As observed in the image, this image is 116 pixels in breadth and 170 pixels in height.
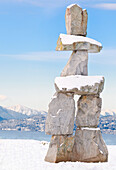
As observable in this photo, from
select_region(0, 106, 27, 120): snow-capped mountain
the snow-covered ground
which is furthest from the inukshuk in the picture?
select_region(0, 106, 27, 120): snow-capped mountain

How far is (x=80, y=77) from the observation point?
484 inches

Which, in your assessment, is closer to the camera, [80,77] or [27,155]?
[80,77]

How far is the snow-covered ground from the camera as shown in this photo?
1144 cm

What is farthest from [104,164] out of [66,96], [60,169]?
[66,96]

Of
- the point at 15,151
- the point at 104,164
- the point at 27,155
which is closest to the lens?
the point at 104,164

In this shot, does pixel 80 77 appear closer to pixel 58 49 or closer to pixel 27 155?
pixel 58 49

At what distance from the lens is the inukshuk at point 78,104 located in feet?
→ 39.8

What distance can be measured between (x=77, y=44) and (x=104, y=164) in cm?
408

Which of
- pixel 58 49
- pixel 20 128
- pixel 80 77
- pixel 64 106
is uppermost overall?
pixel 58 49

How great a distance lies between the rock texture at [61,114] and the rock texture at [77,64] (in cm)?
85

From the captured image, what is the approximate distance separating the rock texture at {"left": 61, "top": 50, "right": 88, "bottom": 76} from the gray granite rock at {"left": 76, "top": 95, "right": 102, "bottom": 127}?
0.93 m

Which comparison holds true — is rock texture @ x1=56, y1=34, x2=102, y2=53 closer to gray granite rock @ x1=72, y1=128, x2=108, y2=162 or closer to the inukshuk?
the inukshuk

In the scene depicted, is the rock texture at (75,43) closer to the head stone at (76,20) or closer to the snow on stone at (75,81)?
the head stone at (76,20)

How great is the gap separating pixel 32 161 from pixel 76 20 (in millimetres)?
5019
